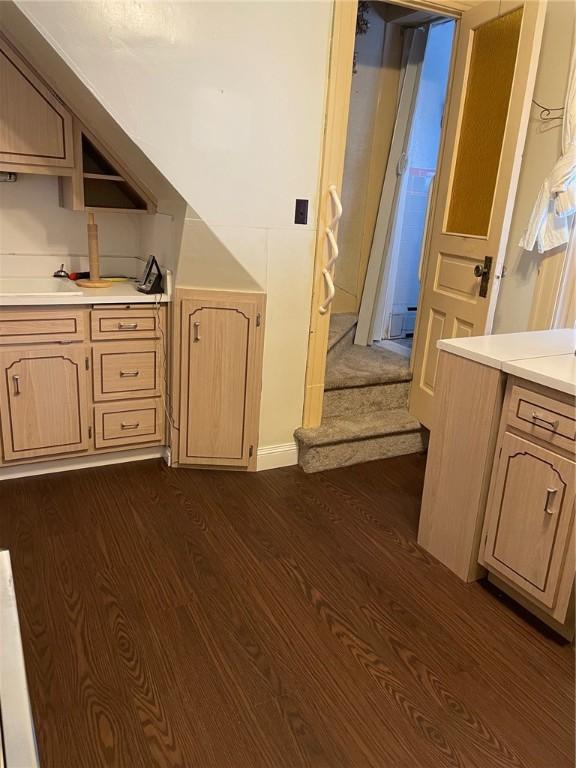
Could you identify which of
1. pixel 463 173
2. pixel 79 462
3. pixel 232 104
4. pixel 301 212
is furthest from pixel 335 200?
pixel 79 462

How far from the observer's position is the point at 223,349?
108 inches

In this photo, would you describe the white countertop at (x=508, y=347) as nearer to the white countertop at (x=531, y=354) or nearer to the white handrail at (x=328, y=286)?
the white countertop at (x=531, y=354)

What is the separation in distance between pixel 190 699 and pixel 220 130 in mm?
2090

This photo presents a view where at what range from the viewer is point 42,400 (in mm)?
2633

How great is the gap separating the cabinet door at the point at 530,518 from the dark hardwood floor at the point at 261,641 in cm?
19

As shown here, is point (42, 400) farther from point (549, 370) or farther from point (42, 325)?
point (549, 370)

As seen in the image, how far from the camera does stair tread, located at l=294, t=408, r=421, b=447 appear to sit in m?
2.99

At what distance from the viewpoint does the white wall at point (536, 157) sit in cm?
259

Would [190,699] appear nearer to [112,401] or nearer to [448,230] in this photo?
[112,401]

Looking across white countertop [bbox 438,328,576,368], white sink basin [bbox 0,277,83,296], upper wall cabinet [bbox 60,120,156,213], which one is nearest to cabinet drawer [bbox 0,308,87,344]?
white sink basin [bbox 0,277,83,296]

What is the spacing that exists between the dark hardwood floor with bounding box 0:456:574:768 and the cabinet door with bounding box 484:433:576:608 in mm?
188

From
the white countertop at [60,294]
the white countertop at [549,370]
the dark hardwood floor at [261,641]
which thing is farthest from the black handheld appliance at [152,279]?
the white countertop at [549,370]

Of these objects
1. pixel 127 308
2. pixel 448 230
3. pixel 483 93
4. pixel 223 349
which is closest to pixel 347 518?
pixel 223 349

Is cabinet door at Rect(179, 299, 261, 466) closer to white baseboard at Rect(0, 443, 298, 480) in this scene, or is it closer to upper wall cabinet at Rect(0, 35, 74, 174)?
white baseboard at Rect(0, 443, 298, 480)
